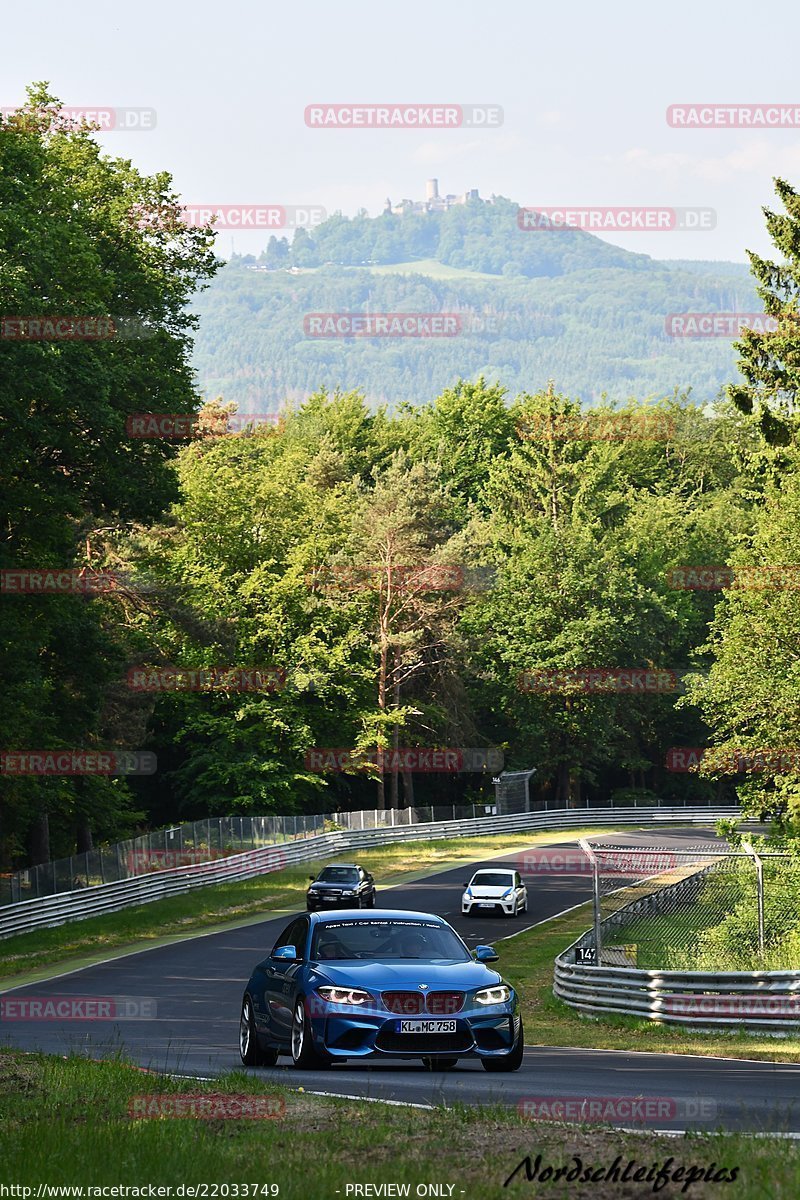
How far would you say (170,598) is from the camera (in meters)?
53.5

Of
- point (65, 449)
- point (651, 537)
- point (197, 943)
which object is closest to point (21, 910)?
point (197, 943)

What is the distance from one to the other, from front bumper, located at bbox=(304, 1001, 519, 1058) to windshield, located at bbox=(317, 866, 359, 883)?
29311 mm

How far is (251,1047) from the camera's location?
1492 centimetres

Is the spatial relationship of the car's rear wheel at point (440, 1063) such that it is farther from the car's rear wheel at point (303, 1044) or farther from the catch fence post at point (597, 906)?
the catch fence post at point (597, 906)

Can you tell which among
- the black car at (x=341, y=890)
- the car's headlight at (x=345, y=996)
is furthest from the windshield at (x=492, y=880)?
the car's headlight at (x=345, y=996)

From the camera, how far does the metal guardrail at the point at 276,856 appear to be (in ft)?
126

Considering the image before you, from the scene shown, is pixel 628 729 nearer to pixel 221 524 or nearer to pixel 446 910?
pixel 221 524

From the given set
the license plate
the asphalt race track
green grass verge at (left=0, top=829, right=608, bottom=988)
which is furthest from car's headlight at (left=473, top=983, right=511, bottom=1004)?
green grass verge at (left=0, top=829, right=608, bottom=988)

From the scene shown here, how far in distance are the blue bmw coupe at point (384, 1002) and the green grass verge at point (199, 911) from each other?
17.9 meters

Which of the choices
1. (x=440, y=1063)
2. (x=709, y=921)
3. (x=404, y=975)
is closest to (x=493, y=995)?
(x=404, y=975)

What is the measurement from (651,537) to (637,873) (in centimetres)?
4368

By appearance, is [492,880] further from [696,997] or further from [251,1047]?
[251,1047]

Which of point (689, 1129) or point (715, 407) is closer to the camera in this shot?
point (689, 1129)

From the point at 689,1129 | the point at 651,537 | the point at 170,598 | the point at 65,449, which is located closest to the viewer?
the point at 689,1129
